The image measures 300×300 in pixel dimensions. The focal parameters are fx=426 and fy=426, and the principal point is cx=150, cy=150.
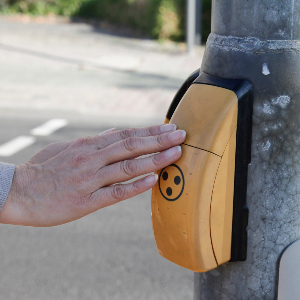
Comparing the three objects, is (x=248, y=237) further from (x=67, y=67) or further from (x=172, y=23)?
(x=172, y=23)

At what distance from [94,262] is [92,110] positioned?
446 cm

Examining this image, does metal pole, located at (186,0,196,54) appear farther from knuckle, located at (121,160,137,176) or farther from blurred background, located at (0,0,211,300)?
knuckle, located at (121,160,137,176)

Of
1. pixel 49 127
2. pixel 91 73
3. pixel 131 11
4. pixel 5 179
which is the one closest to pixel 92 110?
pixel 49 127

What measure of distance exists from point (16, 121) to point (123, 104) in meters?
1.93

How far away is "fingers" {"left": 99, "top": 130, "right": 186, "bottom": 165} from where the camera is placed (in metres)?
1.11

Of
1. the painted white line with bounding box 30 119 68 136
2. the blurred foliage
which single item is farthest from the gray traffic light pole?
the blurred foliage

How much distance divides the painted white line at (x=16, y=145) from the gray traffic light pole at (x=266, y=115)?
4674 mm

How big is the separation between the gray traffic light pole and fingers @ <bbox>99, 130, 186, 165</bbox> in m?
0.20

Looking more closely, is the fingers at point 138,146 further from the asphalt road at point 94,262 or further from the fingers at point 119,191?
the asphalt road at point 94,262

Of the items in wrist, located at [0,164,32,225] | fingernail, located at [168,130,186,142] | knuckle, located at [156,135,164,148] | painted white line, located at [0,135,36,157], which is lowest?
painted white line, located at [0,135,36,157]

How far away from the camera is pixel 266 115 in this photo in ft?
3.54

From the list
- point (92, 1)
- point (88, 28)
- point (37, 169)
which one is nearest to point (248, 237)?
point (37, 169)

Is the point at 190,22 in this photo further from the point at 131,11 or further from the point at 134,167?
the point at 134,167

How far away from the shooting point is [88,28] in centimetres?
1823
